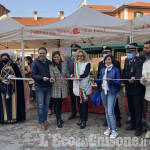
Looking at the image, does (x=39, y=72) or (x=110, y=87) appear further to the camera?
(x=39, y=72)

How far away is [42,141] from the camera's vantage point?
3.38 m

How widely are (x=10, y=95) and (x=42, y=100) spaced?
3.36ft

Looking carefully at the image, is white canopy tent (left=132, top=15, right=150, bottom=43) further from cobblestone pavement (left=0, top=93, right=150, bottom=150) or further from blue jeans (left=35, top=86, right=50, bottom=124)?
blue jeans (left=35, top=86, right=50, bottom=124)

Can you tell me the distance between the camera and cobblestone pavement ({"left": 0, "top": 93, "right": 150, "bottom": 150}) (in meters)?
3.14

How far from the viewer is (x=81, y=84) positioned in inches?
156

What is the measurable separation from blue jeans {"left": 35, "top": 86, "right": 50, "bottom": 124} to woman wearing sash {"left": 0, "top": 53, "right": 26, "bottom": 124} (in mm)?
818

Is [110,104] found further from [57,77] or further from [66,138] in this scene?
[57,77]

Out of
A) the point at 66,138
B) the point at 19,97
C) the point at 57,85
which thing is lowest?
the point at 66,138

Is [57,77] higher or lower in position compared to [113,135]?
higher

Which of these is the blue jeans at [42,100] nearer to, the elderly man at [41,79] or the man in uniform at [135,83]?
the elderly man at [41,79]

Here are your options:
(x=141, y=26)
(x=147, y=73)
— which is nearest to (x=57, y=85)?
(x=147, y=73)

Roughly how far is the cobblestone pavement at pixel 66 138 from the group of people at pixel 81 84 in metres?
0.17

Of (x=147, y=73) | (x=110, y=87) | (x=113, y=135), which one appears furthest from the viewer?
(x=113, y=135)

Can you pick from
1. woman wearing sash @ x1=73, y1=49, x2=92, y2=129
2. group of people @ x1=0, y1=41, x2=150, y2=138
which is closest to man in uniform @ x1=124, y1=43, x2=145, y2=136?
group of people @ x1=0, y1=41, x2=150, y2=138
